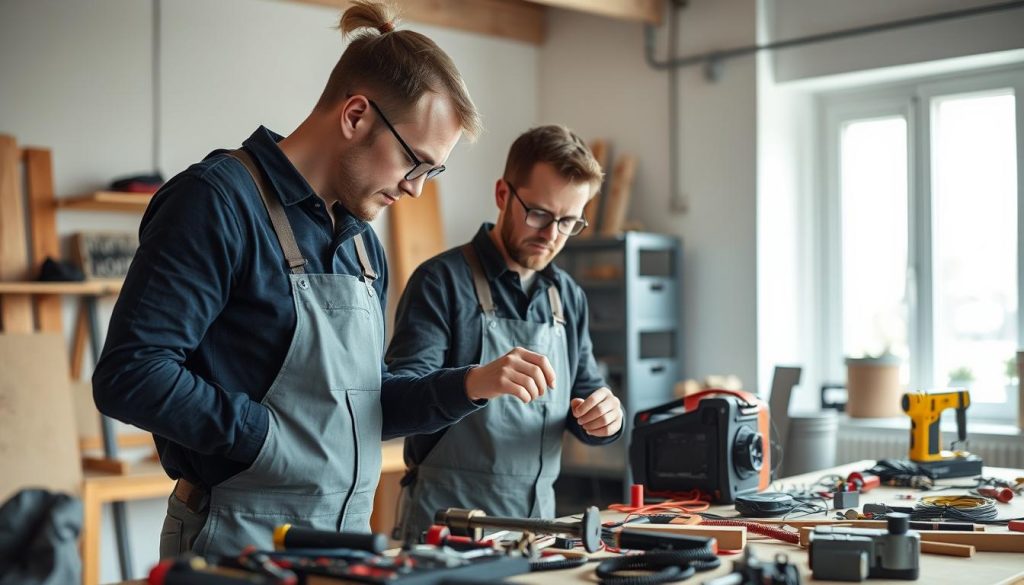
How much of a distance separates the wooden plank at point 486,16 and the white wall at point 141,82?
0.09 meters

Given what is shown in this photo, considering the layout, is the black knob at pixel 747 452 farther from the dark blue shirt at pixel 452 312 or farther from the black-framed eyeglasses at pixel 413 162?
the black-framed eyeglasses at pixel 413 162

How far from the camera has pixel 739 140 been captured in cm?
482

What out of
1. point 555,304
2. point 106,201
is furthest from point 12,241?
point 555,304

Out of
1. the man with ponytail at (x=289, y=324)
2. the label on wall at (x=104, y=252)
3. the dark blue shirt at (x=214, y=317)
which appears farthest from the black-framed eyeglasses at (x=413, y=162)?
the label on wall at (x=104, y=252)

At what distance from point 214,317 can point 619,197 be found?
3.57 metres

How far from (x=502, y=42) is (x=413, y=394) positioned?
3843 mm

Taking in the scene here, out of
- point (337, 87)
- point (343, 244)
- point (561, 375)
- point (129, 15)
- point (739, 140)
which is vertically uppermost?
point (129, 15)

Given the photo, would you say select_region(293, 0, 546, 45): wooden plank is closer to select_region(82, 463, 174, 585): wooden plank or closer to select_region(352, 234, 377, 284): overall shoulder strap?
select_region(82, 463, 174, 585): wooden plank

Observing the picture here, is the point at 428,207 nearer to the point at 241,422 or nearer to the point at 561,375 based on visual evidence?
the point at 561,375

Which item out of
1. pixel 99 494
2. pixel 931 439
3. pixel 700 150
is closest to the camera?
pixel 931 439

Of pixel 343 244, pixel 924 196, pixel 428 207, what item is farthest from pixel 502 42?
pixel 343 244

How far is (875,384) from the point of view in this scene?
454 cm

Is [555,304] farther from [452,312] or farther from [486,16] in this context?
[486,16]

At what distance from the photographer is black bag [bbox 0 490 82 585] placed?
1.30m
